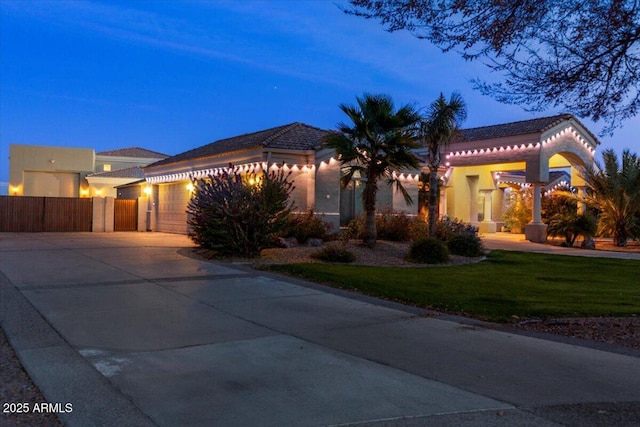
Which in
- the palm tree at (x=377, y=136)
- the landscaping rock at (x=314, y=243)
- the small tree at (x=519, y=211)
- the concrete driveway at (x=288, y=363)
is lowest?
the concrete driveway at (x=288, y=363)

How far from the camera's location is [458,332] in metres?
7.80

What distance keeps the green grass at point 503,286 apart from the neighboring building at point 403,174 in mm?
7347

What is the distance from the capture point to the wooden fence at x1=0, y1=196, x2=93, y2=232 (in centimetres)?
2880

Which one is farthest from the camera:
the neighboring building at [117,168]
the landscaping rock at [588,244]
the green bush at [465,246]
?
the neighboring building at [117,168]

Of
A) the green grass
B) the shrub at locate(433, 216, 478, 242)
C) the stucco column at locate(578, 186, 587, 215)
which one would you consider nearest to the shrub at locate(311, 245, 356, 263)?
the green grass

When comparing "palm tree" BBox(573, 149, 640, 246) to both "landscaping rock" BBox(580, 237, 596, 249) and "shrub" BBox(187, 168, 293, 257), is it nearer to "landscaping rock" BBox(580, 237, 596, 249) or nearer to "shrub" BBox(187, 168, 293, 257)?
"landscaping rock" BBox(580, 237, 596, 249)

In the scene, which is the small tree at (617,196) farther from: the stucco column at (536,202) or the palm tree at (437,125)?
the palm tree at (437,125)

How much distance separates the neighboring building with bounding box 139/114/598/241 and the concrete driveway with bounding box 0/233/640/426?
11.4 metres

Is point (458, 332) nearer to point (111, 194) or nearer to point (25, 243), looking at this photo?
point (25, 243)

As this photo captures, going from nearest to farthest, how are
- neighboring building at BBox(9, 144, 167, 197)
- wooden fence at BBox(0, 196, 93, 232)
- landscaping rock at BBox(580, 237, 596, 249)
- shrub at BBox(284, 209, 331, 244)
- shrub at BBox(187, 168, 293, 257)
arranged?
shrub at BBox(187, 168, 293, 257)
shrub at BBox(284, 209, 331, 244)
landscaping rock at BBox(580, 237, 596, 249)
wooden fence at BBox(0, 196, 93, 232)
neighboring building at BBox(9, 144, 167, 197)

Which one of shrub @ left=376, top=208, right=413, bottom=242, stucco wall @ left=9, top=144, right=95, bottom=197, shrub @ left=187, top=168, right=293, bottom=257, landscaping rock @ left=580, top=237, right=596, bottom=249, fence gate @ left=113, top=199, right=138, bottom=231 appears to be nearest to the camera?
shrub @ left=187, top=168, right=293, bottom=257

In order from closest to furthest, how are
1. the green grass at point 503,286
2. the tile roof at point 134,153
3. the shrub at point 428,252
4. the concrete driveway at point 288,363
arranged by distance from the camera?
the concrete driveway at point 288,363 → the green grass at point 503,286 → the shrub at point 428,252 → the tile roof at point 134,153

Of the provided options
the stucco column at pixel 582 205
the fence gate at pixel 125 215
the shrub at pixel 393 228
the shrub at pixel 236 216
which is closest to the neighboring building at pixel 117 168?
the fence gate at pixel 125 215

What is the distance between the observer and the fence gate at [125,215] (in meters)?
31.3
